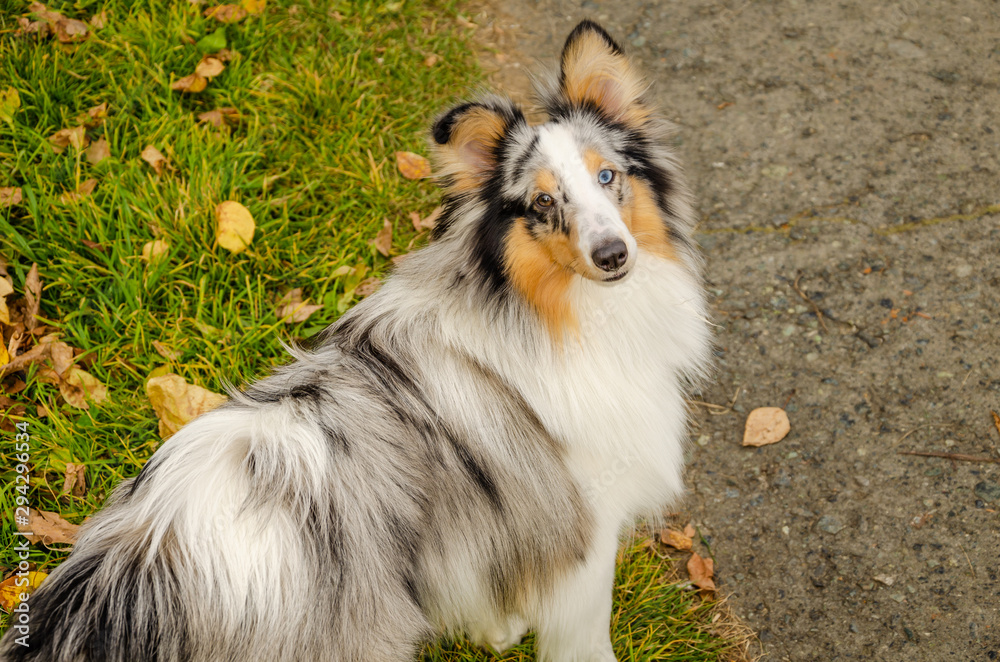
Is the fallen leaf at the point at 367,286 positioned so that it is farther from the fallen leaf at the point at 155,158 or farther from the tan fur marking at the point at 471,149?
the tan fur marking at the point at 471,149

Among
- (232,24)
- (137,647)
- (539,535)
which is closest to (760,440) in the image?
(539,535)

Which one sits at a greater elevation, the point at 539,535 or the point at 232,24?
the point at 232,24

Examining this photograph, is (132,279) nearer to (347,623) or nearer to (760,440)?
(347,623)

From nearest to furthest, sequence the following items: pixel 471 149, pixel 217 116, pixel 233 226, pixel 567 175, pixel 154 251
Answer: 1. pixel 567 175
2. pixel 471 149
3. pixel 154 251
4. pixel 233 226
5. pixel 217 116

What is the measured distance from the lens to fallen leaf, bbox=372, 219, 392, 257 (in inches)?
154

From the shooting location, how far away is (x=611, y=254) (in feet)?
7.04

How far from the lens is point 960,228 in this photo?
3.81 metres

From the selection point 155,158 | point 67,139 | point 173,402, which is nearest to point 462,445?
point 173,402

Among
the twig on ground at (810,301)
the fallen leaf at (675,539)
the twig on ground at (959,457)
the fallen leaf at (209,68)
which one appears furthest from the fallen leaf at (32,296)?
the twig on ground at (959,457)

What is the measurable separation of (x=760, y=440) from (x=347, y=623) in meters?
2.15

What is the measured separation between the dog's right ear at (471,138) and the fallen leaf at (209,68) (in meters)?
2.36

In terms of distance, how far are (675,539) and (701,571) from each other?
17 cm

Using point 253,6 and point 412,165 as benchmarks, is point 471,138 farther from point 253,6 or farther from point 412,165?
point 253,6

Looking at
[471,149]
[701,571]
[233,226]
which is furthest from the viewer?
[233,226]
